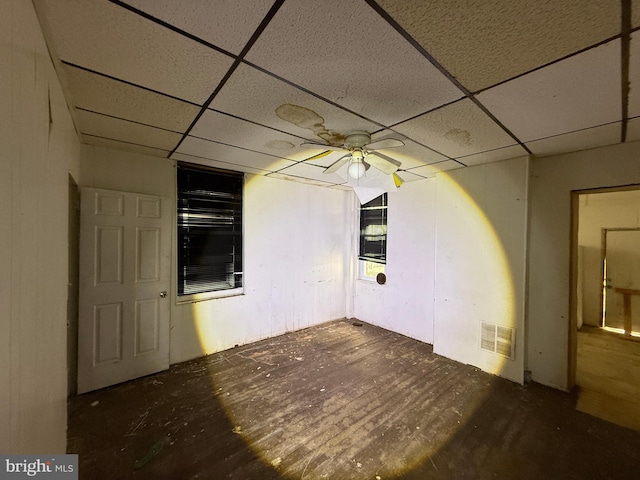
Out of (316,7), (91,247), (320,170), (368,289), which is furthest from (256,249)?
(316,7)

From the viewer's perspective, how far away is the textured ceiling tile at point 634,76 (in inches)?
43.7

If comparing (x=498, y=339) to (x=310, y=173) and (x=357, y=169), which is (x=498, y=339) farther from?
(x=310, y=173)

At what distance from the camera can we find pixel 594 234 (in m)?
4.56

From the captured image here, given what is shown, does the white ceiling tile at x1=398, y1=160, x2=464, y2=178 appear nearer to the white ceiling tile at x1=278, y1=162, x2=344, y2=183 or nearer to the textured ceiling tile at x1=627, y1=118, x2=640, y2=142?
the white ceiling tile at x1=278, y1=162, x2=344, y2=183

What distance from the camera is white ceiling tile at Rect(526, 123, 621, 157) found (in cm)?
202

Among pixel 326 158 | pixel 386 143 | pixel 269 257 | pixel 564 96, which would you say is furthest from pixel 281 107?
pixel 269 257

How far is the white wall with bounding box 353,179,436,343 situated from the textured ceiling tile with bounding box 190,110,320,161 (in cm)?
205

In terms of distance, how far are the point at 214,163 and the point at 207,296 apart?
5.58 ft

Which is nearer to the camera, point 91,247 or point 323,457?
point 323,457

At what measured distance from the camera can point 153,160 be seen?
2898 millimetres

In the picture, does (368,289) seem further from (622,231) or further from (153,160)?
(622,231)

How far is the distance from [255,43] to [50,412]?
2.11 meters

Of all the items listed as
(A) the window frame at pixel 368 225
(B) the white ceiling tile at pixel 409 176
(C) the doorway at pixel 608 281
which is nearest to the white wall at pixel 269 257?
(A) the window frame at pixel 368 225

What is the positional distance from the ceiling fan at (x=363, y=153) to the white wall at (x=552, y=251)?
1.74m
